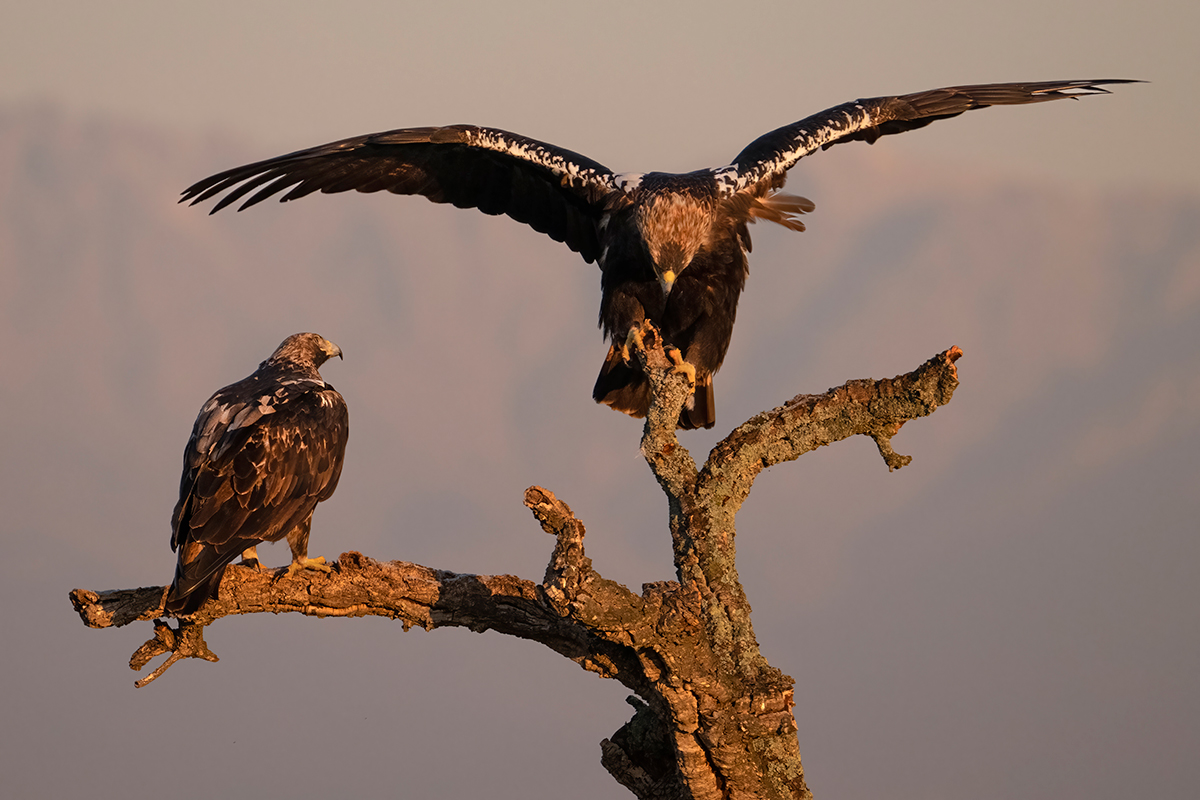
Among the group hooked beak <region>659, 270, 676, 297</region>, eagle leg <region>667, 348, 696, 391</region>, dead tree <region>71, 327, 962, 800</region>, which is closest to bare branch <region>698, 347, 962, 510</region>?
dead tree <region>71, 327, 962, 800</region>

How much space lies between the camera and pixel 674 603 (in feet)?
17.3

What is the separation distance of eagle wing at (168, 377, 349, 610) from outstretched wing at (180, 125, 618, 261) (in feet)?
7.20

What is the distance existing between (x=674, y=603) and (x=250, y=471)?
8.11ft

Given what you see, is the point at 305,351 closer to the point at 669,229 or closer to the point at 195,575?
the point at 195,575

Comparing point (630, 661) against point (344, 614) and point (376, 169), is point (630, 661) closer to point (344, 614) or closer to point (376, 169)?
point (344, 614)

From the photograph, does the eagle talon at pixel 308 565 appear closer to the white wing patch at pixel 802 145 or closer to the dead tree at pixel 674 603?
the dead tree at pixel 674 603

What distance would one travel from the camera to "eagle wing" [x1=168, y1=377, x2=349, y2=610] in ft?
17.3

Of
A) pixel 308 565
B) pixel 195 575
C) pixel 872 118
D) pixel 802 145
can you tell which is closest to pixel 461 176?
pixel 802 145

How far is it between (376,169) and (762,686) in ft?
17.1

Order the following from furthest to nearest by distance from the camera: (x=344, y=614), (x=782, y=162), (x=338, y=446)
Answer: (x=782, y=162) → (x=338, y=446) → (x=344, y=614)

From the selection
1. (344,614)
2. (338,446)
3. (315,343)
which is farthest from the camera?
(315,343)

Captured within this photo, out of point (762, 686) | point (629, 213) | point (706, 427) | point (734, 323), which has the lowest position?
point (762, 686)

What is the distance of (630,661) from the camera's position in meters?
5.78

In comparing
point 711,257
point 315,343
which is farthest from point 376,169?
point 711,257
